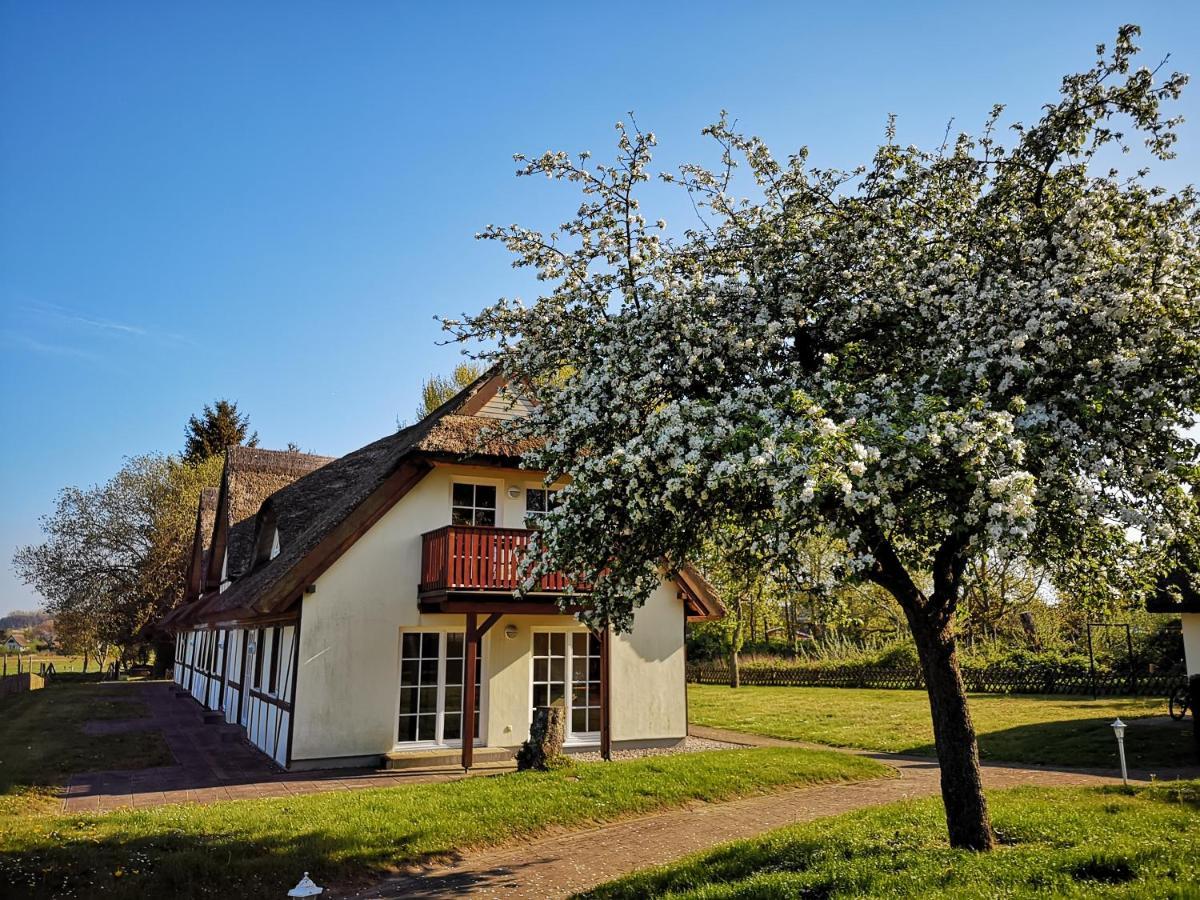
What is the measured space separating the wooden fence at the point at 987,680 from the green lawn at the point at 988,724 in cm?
68

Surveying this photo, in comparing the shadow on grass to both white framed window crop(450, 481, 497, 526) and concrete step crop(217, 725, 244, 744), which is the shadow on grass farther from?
concrete step crop(217, 725, 244, 744)

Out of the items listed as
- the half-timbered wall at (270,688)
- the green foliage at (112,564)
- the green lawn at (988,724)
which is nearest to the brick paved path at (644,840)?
the green lawn at (988,724)

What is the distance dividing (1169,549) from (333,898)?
363 inches

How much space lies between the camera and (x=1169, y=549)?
26.7 ft

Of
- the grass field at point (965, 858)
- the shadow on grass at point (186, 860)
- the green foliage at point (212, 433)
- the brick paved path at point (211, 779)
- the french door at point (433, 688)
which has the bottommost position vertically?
the brick paved path at point (211, 779)

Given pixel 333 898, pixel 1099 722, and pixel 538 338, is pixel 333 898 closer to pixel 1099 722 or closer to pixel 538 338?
pixel 538 338

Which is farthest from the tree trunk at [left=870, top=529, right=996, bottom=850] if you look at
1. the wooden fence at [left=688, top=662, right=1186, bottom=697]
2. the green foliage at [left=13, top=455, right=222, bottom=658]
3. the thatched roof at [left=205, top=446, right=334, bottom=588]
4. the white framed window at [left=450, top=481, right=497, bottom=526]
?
the green foliage at [left=13, top=455, right=222, bottom=658]

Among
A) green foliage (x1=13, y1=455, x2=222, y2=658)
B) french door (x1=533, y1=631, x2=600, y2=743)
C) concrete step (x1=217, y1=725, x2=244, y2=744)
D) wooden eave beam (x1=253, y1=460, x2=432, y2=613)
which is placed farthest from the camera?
green foliage (x1=13, y1=455, x2=222, y2=658)

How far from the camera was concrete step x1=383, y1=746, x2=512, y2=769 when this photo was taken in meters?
14.2

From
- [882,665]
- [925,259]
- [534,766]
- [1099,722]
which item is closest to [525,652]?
[534,766]

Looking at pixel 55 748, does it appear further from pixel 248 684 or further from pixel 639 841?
pixel 639 841

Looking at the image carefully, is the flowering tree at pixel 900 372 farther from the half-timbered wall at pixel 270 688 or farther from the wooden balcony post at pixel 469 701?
the half-timbered wall at pixel 270 688

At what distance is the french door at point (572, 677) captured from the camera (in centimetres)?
1614

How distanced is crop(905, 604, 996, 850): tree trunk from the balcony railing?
7574 millimetres
